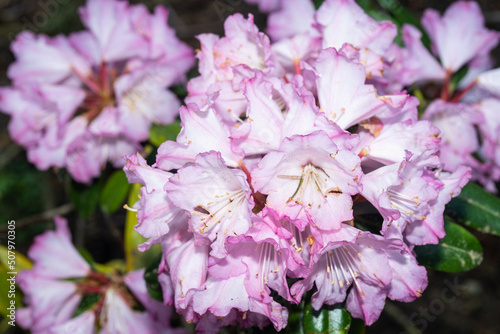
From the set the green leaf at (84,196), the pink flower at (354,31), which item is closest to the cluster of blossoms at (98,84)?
the green leaf at (84,196)

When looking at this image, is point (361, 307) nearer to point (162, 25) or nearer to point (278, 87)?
point (278, 87)

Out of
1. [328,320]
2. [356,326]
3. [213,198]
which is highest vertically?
[213,198]

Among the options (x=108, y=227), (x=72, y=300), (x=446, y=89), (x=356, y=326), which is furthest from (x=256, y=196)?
(x=108, y=227)

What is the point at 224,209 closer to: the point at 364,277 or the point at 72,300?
the point at 364,277

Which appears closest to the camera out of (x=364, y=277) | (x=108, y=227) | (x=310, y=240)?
(x=310, y=240)

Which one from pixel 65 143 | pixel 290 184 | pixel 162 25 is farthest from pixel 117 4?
pixel 290 184

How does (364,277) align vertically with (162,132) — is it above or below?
above
